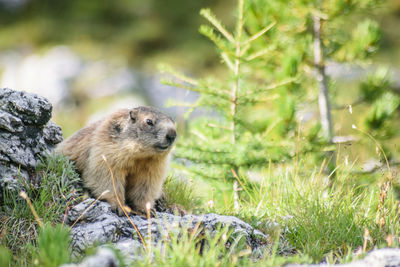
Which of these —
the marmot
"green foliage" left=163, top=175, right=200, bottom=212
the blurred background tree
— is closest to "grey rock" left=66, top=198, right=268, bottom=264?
A: the marmot

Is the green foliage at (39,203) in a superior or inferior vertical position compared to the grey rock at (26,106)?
inferior

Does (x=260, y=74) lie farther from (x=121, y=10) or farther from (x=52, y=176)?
(x=121, y=10)

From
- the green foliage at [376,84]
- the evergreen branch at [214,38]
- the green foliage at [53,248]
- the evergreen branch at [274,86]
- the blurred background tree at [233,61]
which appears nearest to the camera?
the green foliage at [53,248]

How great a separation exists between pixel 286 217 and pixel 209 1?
1714 cm

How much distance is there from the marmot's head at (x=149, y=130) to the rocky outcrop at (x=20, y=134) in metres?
0.96

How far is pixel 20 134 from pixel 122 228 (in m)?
1.60

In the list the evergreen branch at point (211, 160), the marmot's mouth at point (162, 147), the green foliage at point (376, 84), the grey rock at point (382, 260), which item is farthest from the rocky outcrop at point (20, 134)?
the green foliage at point (376, 84)

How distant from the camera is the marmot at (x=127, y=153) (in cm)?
475

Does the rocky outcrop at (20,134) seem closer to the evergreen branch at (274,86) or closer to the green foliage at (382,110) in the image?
the evergreen branch at (274,86)

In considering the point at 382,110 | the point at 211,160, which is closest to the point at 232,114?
the point at 211,160

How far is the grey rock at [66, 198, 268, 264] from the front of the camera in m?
4.04

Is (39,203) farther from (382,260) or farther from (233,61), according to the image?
(233,61)

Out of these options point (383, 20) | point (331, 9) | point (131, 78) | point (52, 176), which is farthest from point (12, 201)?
point (383, 20)

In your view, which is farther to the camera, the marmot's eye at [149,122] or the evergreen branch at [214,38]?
the evergreen branch at [214,38]
